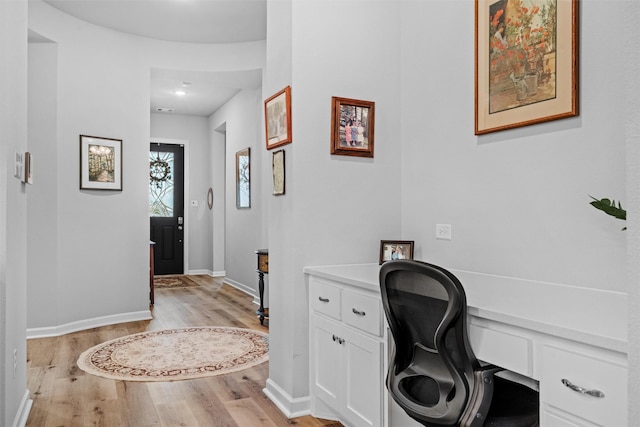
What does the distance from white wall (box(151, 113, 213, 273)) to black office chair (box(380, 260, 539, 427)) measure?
725cm

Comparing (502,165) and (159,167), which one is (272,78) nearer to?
(502,165)

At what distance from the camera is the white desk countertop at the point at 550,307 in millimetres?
1281

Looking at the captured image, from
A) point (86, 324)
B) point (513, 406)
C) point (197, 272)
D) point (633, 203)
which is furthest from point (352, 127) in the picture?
point (197, 272)

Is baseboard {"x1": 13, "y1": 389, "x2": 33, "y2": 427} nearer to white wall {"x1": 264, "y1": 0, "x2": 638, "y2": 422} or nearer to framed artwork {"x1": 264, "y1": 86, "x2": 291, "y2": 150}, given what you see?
white wall {"x1": 264, "y1": 0, "x2": 638, "y2": 422}

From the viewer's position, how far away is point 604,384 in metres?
1.21

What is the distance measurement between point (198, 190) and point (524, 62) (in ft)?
24.0

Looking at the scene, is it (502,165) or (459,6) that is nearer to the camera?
(502,165)

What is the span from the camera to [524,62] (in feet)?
7.11

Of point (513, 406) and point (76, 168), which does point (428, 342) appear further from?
point (76, 168)

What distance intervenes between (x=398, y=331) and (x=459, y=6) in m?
1.79

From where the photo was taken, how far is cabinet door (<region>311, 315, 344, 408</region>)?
8.00 ft

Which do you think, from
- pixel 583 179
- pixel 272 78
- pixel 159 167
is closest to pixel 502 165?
pixel 583 179

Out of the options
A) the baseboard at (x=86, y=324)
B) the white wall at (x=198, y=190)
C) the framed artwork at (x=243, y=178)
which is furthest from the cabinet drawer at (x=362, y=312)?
the white wall at (x=198, y=190)

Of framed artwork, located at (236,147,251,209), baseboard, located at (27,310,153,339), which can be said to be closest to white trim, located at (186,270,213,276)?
Result: framed artwork, located at (236,147,251,209)
